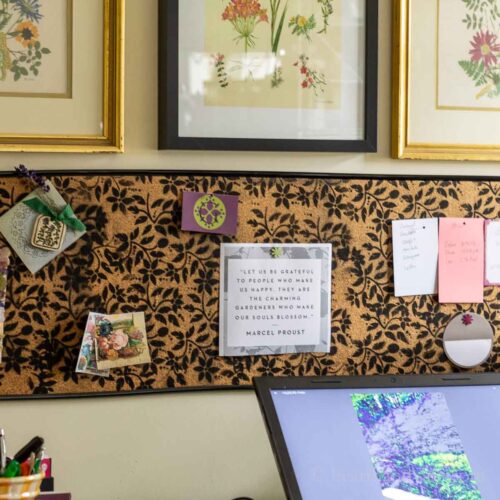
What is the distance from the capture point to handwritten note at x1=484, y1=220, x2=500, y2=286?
1571 millimetres

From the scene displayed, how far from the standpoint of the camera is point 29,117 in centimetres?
139

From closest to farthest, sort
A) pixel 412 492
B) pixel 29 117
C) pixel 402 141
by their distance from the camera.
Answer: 1. pixel 412 492
2. pixel 29 117
3. pixel 402 141

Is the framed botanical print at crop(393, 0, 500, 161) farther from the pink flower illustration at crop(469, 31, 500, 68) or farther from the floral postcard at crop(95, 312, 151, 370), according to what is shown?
the floral postcard at crop(95, 312, 151, 370)

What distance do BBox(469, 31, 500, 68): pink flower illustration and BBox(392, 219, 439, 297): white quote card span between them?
1.06 feet

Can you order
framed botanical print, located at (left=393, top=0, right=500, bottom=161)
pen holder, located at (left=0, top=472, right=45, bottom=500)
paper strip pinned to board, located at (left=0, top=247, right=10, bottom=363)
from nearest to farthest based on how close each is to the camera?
1. pen holder, located at (left=0, top=472, right=45, bottom=500)
2. paper strip pinned to board, located at (left=0, top=247, right=10, bottom=363)
3. framed botanical print, located at (left=393, top=0, right=500, bottom=161)

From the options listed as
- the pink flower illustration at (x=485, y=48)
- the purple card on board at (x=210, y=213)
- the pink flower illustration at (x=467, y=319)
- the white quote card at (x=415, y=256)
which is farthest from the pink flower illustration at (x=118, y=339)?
the pink flower illustration at (x=485, y=48)

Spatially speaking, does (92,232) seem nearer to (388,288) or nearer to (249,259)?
(249,259)

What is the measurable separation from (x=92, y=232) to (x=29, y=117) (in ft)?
0.73

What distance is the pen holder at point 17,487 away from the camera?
1.08 m

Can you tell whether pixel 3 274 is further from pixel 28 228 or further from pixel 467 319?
pixel 467 319

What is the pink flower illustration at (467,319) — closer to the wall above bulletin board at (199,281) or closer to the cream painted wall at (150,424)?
the wall above bulletin board at (199,281)

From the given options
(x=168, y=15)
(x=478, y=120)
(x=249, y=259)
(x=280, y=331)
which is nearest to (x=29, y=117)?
(x=168, y=15)

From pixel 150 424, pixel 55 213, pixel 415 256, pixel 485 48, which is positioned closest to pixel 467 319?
pixel 415 256

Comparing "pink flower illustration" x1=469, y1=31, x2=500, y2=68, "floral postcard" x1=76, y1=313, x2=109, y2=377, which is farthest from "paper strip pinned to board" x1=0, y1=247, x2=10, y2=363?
"pink flower illustration" x1=469, y1=31, x2=500, y2=68
